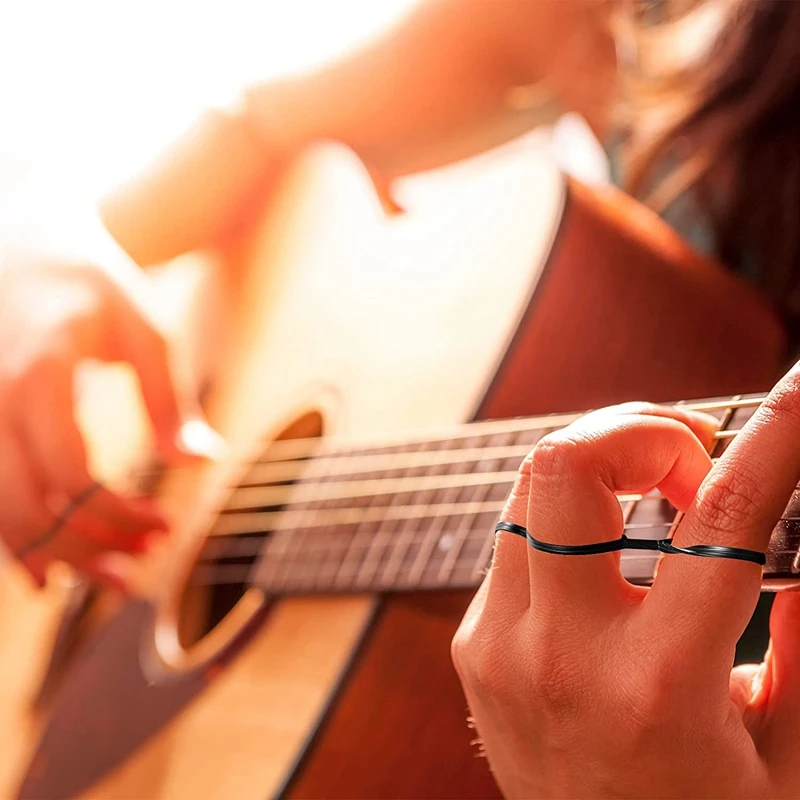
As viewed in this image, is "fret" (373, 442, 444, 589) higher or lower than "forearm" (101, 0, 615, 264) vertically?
lower

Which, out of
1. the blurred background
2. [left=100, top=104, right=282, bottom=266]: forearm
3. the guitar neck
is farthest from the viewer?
the blurred background

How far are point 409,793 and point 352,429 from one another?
0.29m

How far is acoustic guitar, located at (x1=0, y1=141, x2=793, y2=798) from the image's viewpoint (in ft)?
1.84

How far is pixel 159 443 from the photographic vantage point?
810 millimetres

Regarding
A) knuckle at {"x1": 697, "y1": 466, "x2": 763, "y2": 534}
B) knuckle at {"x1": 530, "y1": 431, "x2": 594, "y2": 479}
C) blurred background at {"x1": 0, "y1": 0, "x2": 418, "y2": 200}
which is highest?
blurred background at {"x1": 0, "y1": 0, "x2": 418, "y2": 200}

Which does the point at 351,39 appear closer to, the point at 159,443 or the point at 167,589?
the point at 159,443

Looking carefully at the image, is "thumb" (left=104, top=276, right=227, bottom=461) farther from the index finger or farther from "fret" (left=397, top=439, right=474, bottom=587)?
the index finger

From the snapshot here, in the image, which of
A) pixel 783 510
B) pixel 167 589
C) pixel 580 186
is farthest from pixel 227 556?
pixel 783 510

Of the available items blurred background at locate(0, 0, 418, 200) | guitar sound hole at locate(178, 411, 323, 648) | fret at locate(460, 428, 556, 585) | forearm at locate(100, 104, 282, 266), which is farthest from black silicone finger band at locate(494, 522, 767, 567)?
blurred background at locate(0, 0, 418, 200)

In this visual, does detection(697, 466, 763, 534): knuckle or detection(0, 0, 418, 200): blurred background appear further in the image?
detection(0, 0, 418, 200): blurred background

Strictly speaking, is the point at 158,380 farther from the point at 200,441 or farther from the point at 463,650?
the point at 463,650

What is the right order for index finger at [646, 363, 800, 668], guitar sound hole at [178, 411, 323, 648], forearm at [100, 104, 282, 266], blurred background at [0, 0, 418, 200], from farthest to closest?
blurred background at [0, 0, 418, 200] < forearm at [100, 104, 282, 266] < guitar sound hole at [178, 411, 323, 648] < index finger at [646, 363, 800, 668]

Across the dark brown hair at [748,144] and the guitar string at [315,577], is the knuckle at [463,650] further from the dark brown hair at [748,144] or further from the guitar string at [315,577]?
the dark brown hair at [748,144]

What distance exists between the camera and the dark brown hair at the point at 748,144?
0.76m
